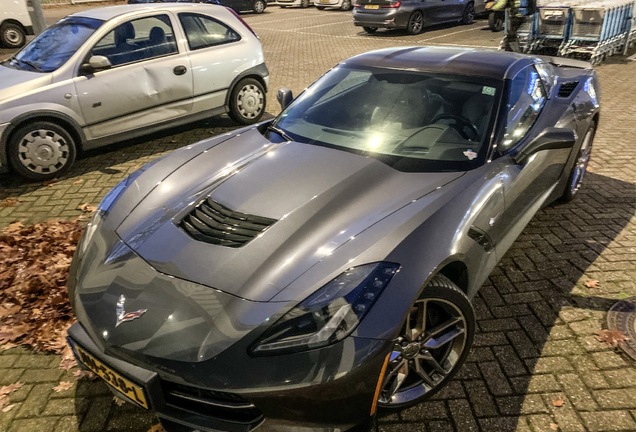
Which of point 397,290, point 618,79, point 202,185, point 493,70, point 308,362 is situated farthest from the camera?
point 618,79

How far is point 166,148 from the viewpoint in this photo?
20.7ft

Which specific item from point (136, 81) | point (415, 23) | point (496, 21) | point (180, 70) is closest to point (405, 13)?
point (415, 23)

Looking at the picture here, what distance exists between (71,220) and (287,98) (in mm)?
2373

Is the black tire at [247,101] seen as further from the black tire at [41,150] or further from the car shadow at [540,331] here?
the car shadow at [540,331]

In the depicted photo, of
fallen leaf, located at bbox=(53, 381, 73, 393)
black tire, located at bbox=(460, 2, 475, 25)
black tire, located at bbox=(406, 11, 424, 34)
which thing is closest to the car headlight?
fallen leaf, located at bbox=(53, 381, 73, 393)

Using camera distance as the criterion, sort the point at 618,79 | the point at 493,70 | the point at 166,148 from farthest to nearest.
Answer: the point at 618,79, the point at 166,148, the point at 493,70

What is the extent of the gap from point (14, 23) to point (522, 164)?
14.7 meters

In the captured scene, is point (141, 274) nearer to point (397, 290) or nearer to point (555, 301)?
point (397, 290)

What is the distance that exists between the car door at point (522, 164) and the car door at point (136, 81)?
420cm

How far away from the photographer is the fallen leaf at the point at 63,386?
8.77ft

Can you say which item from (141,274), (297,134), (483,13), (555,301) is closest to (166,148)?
(297,134)

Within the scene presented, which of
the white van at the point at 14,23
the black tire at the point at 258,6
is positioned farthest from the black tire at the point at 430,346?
the black tire at the point at 258,6

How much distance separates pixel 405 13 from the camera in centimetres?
1440

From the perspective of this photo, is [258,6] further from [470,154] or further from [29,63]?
[470,154]
